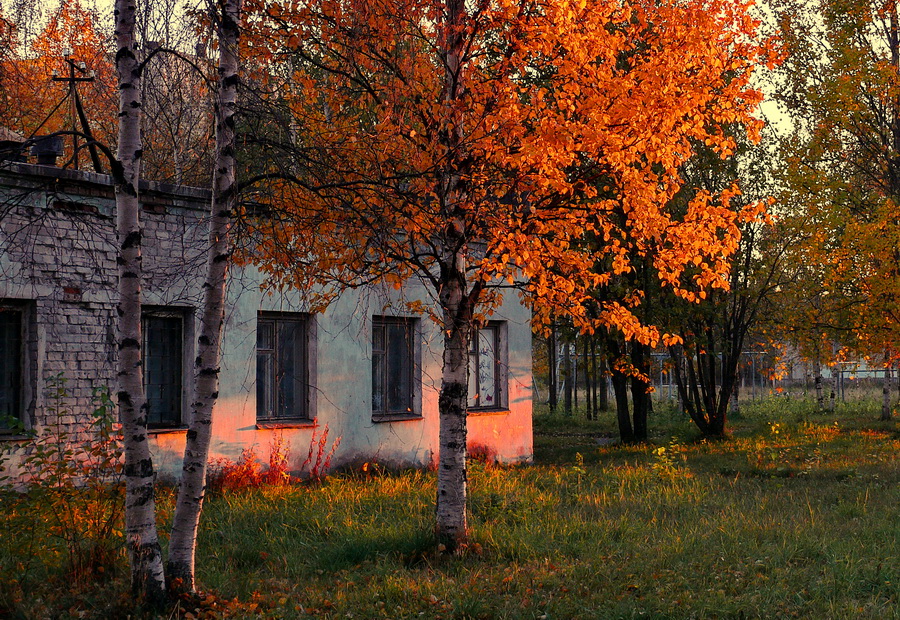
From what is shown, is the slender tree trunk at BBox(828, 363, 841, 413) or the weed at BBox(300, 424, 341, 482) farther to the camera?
the slender tree trunk at BBox(828, 363, 841, 413)

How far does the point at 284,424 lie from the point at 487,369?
460 cm

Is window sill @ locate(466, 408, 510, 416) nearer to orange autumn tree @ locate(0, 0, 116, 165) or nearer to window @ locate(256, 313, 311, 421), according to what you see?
window @ locate(256, 313, 311, 421)

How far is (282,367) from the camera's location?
12.5 meters

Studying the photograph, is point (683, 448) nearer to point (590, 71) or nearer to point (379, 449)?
point (379, 449)

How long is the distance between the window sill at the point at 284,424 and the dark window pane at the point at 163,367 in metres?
1.28

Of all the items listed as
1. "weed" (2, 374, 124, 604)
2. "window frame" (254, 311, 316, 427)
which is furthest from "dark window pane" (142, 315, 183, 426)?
"weed" (2, 374, 124, 604)

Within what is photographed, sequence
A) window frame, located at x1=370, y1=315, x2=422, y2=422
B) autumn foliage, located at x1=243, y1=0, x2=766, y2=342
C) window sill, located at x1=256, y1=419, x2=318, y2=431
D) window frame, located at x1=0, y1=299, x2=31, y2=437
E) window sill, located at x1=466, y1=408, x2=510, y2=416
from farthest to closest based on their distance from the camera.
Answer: window sill, located at x1=466, y1=408, x2=510, y2=416, window frame, located at x1=370, y1=315, x2=422, y2=422, window sill, located at x1=256, y1=419, x2=318, y2=431, window frame, located at x1=0, y1=299, x2=31, y2=437, autumn foliage, located at x1=243, y1=0, x2=766, y2=342

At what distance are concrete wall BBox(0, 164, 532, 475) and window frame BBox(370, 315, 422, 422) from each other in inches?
3.5

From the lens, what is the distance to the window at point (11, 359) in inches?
386

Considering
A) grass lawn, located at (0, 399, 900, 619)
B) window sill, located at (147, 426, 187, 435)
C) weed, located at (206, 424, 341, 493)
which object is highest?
window sill, located at (147, 426, 187, 435)

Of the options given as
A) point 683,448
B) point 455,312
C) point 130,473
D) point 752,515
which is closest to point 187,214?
point 455,312

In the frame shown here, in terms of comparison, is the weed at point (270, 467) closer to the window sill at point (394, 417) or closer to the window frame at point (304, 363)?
the window frame at point (304, 363)

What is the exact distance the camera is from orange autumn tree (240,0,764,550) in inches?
283

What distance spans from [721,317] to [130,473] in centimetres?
1706
